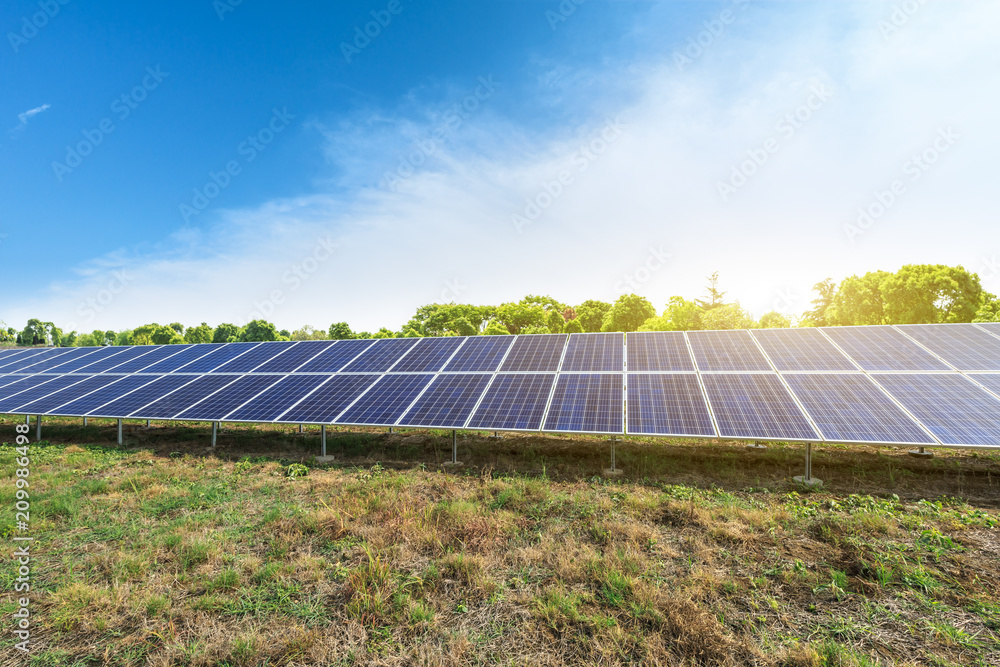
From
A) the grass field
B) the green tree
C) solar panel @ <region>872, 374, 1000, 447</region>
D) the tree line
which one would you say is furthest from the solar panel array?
the green tree

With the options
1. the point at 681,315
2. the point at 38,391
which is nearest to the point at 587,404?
the point at 38,391

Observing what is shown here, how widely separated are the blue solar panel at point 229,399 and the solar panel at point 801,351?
2018 centimetres

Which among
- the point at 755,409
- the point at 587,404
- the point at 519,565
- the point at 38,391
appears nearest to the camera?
the point at 519,565

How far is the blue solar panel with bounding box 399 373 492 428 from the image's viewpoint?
12836mm

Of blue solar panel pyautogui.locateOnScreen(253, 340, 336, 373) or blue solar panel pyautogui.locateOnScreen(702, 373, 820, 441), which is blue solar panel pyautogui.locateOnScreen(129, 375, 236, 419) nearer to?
blue solar panel pyautogui.locateOnScreen(253, 340, 336, 373)

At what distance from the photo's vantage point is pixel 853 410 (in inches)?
450

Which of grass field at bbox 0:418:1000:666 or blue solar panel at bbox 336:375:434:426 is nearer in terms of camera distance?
grass field at bbox 0:418:1000:666

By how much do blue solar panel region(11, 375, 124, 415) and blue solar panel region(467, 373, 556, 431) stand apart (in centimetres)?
1912

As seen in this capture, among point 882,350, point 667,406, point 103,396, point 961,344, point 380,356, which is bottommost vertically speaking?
point 103,396

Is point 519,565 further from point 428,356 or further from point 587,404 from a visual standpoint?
point 428,356

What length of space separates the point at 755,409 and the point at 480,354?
1036cm

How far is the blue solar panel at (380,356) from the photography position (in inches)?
701

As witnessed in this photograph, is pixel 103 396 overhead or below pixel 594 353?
below

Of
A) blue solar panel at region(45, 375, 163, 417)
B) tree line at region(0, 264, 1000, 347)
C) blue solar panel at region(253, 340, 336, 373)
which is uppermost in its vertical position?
tree line at region(0, 264, 1000, 347)
